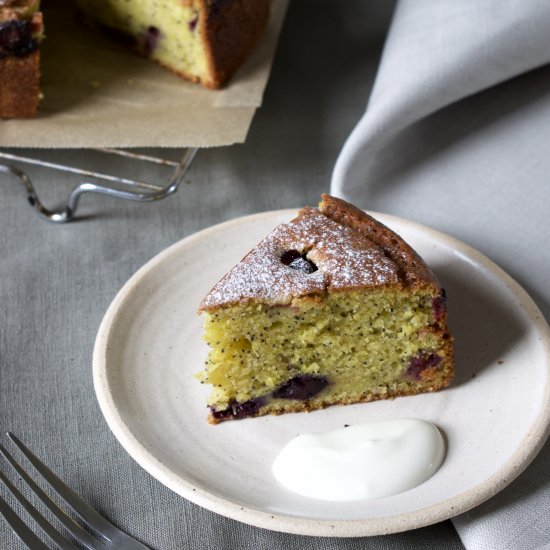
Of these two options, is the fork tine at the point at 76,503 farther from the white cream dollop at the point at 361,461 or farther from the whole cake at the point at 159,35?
the whole cake at the point at 159,35

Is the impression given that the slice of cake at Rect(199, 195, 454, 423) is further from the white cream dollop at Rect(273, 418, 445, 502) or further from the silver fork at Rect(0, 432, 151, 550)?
the silver fork at Rect(0, 432, 151, 550)

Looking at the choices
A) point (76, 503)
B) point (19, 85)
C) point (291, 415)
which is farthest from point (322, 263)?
point (19, 85)

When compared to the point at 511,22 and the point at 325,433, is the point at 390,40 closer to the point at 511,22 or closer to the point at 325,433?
the point at 511,22

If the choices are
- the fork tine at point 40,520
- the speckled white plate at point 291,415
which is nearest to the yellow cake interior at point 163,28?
the speckled white plate at point 291,415

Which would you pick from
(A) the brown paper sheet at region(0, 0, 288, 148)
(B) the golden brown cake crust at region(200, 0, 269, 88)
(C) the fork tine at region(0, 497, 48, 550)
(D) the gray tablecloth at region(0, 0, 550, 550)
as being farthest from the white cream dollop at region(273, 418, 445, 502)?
(B) the golden brown cake crust at region(200, 0, 269, 88)

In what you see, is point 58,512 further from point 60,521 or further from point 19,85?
point 19,85

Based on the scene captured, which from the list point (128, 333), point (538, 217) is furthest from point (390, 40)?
point (128, 333)
